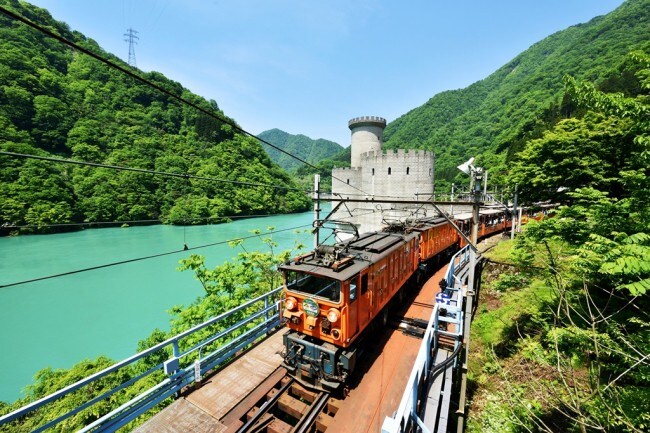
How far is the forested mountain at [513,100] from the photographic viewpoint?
2432 inches

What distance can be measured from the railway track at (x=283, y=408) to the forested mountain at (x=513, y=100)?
46.3 metres

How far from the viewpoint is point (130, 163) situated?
140 feet

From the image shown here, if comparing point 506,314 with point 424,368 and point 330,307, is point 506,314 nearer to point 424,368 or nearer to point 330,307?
point 424,368

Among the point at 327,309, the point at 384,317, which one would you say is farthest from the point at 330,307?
the point at 384,317

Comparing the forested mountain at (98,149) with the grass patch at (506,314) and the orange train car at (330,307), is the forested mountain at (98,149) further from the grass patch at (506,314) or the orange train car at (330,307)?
the grass patch at (506,314)

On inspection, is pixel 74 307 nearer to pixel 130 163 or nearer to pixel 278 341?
pixel 278 341

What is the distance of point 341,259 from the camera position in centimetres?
685

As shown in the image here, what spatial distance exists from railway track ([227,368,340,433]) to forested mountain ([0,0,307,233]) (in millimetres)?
17892

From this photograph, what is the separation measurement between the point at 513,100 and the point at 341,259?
353ft

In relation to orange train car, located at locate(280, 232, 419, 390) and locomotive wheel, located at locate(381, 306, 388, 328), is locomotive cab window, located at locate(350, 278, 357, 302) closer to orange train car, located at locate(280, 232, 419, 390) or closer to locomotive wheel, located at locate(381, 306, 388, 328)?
orange train car, located at locate(280, 232, 419, 390)

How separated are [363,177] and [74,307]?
28810 mm

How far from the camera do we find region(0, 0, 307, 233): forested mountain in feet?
101

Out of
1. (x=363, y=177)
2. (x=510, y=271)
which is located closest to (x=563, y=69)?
(x=363, y=177)

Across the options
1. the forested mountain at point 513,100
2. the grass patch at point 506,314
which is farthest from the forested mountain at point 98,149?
the forested mountain at point 513,100
